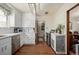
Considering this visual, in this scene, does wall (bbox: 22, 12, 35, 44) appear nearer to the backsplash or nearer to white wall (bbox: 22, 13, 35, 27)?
white wall (bbox: 22, 13, 35, 27)

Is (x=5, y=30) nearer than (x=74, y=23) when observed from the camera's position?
Yes

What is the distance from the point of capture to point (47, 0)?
137cm

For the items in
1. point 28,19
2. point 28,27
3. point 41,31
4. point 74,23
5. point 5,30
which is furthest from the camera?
point 41,31

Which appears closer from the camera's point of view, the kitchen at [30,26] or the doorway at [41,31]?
the kitchen at [30,26]

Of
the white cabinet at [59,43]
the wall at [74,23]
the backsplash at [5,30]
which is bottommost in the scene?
the white cabinet at [59,43]

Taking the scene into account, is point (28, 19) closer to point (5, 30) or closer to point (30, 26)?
point (30, 26)

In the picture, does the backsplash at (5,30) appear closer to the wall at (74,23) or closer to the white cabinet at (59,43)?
the white cabinet at (59,43)

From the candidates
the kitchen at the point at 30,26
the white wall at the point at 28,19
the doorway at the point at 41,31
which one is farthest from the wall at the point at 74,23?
the doorway at the point at 41,31

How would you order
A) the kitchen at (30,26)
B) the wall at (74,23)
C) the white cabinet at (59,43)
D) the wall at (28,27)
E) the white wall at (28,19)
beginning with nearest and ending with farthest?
the white cabinet at (59,43) → the kitchen at (30,26) → the wall at (74,23) → the wall at (28,27) → the white wall at (28,19)

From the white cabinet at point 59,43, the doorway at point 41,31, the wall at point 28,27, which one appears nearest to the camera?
the white cabinet at point 59,43

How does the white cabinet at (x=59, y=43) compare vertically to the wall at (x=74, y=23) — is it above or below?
below

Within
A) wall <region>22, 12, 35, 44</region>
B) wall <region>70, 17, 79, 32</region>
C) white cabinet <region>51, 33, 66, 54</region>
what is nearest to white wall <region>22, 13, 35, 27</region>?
wall <region>22, 12, 35, 44</region>

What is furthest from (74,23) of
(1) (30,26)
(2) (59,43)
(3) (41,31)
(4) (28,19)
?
(3) (41,31)
